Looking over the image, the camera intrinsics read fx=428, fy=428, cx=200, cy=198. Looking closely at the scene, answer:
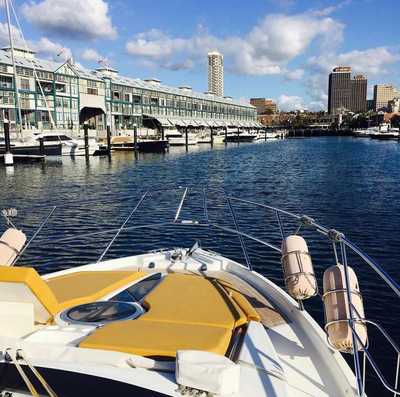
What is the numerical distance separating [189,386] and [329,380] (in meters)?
1.80

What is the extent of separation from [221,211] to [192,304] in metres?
17.3

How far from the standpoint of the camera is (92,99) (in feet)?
288

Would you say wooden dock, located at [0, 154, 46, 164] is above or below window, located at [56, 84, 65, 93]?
below

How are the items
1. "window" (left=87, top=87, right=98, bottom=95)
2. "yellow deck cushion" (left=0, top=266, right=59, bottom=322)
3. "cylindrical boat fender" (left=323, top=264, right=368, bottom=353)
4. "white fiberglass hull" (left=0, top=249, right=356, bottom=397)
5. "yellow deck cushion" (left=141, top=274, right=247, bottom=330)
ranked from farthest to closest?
"window" (left=87, top=87, right=98, bottom=95), "yellow deck cushion" (left=141, top=274, right=247, bottom=330), "cylindrical boat fender" (left=323, top=264, right=368, bottom=353), "yellow deck cushion" (left=0, top=266, right=59, bottom=322), "white fiberglass hull" (left=0, top=249, right=356, bottom=397)

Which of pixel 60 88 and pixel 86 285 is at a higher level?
pixel 60 88

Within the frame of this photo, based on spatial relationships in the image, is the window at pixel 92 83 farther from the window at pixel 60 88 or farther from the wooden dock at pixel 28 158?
the wooden dock at pixel 28 158

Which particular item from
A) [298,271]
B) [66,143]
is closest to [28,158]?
[66,143]

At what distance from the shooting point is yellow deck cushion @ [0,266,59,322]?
427cm

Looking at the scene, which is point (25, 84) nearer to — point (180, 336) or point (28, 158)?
point (28, 158)

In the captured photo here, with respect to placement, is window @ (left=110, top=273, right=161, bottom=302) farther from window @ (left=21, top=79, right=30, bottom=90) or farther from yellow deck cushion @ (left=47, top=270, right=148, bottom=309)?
window @ (left=21, top=79, right=30, bottom=90)

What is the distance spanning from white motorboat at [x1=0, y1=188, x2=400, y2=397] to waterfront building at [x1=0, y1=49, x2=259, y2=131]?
212 feet

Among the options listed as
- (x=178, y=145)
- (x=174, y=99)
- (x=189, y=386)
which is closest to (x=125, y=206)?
(x=189, y=386)

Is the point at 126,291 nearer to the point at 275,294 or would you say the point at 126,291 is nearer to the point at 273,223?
the point at 275,294

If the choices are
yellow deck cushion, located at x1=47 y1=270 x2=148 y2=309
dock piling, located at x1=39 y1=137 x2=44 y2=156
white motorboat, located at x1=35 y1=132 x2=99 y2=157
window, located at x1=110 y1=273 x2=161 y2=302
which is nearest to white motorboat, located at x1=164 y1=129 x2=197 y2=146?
white motorboat, located at x1=35 y1=132 x2=99 y2=157
